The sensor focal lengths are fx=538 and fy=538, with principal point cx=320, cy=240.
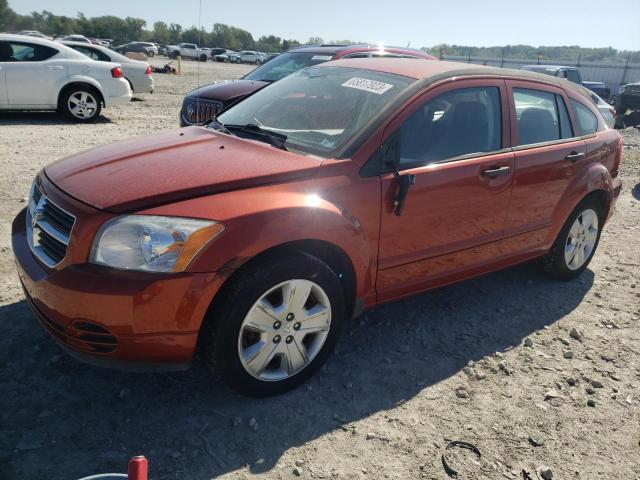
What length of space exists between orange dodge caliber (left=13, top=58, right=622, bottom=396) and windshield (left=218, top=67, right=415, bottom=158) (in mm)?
15

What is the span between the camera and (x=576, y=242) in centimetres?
455

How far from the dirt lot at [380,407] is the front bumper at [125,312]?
1.24ft

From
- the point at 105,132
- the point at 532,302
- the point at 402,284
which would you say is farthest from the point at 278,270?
the point at 105,132

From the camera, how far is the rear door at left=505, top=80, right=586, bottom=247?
3812mm

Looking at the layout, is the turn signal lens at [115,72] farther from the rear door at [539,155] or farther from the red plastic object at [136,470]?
the red plastic object at [136,470]

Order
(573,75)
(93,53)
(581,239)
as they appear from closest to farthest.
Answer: (581,239), (93,53), (573,75)

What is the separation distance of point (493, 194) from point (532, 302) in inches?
45.3

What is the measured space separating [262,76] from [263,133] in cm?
534

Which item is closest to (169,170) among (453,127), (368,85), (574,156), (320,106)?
(320,106)

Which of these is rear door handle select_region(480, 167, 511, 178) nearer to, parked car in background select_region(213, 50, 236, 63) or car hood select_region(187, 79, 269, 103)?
car hood select_region(187, 79, 269, 103)

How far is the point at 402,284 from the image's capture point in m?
3.35

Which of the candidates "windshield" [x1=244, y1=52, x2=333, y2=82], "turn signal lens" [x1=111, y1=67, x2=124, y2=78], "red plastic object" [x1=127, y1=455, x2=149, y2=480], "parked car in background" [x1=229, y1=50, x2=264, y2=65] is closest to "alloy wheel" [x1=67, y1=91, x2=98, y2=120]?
"turn signal lens" [x1=111, y1=67, x2=124, y2=78]

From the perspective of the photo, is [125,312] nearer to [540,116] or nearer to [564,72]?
[540,116]

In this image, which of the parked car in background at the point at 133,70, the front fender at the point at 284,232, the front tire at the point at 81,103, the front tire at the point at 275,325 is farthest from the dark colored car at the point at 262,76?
the parked car in background at the point at 133,70
